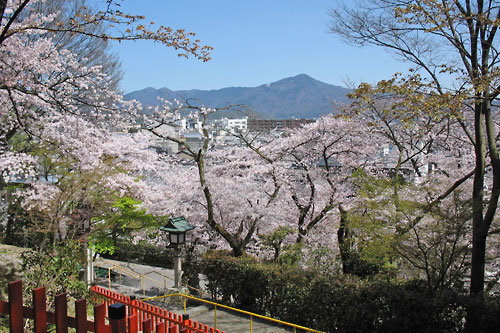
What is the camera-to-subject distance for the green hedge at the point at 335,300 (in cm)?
720

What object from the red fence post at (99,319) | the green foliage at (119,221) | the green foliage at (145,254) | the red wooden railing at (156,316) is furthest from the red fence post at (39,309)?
the green foliage at (145,254)

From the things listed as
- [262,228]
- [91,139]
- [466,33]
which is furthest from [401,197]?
[91,139]

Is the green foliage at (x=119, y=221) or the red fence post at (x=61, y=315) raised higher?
the red fence post at (x=61, y=315)

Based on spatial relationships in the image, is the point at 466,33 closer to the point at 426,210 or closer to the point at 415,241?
the point at 426,210

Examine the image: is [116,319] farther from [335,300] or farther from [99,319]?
[335,300]

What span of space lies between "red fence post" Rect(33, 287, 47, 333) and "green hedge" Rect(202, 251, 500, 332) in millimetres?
6409

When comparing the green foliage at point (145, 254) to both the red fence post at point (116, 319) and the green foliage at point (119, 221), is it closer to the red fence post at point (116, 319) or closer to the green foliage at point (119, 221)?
the green foliage at point (119, 221)

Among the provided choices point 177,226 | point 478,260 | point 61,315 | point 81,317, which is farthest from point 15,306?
point 177,226

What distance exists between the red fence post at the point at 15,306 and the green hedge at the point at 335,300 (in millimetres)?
6501

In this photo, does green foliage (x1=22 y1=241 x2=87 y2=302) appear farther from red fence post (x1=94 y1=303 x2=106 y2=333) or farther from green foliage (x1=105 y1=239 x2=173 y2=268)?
green foliage (x1=105 y1=239 x2=173 y2=268)

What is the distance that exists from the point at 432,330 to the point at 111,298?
5878mm

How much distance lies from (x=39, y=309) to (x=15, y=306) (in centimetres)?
19

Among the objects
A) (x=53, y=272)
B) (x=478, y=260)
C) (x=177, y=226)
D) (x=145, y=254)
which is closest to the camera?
(x=53, y=272)

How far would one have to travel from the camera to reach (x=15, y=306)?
114 inches
